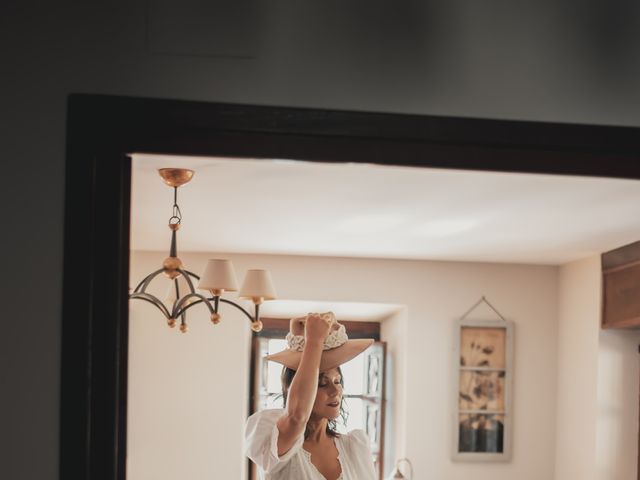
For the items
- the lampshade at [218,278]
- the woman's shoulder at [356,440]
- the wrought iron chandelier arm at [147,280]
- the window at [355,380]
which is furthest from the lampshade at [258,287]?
the window at [355,380]

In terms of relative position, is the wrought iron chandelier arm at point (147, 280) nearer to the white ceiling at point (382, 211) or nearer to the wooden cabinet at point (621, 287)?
the white ceiling at point (382, 211)

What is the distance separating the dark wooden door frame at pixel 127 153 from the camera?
1.04 meters

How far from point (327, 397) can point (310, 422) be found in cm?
8

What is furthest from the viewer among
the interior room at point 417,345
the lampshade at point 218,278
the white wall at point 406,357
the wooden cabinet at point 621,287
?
the white wall at point 406,357

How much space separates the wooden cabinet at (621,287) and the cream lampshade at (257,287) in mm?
2131

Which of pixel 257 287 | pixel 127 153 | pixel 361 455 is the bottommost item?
pixel 361 455

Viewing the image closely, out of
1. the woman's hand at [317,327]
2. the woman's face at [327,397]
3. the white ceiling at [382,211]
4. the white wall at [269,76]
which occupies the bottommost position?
the woman's face at [327,397]

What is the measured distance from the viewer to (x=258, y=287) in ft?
10.1

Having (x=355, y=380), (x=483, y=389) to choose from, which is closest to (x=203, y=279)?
(x=483, y=389)

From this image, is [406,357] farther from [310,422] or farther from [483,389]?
[310,422]

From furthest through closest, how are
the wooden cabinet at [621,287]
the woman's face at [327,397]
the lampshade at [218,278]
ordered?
the wooden cabinet at [621,287], the lampshade at [218,278], the woman's face at [327,397]

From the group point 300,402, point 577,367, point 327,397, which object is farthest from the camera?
point 577,367

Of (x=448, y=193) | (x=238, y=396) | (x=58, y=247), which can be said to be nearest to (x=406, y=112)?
(x=58, y=247)

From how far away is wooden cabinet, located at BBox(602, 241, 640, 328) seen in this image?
4.33 m
